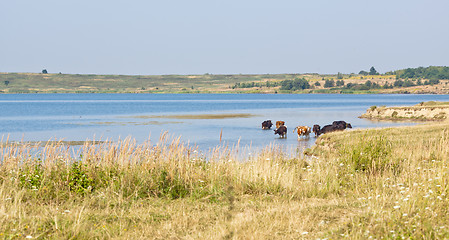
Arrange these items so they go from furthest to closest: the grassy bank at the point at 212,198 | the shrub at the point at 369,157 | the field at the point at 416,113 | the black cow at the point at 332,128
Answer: the field at the point at 416,113
the black cow at the point at 332,128
the shrub at the point at 369,157
the grassy bank at the point at 212,198

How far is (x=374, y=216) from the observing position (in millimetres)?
7617

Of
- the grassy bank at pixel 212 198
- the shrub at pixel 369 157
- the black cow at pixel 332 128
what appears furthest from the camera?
the black cow at pixel 332 128

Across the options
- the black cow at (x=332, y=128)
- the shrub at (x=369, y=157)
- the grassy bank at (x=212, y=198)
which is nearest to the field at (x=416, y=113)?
the black cow at (x=332, y=128)

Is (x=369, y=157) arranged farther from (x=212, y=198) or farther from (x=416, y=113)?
(x=416, y=113)

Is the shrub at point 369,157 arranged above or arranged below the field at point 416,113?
above

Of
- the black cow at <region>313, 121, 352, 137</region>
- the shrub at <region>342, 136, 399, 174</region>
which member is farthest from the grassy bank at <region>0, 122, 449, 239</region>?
the black cow at <region>313, 121, 352, 137</region>

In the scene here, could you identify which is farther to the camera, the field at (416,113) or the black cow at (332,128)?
the field at (416,113)

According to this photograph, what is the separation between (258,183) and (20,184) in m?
5.18

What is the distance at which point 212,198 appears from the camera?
1020cm

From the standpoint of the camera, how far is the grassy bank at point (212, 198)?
7.56 meters

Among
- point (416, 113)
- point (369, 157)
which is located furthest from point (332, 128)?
point (369, 157)

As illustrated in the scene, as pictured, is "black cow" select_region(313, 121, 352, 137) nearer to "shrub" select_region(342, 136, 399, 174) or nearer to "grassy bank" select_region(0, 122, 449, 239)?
"grassy bank" select_region(0, 122, 449, 239)

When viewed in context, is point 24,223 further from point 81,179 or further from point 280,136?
point 280,136

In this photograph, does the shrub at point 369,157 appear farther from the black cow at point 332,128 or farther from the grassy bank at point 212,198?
the black cow at point 332,128
